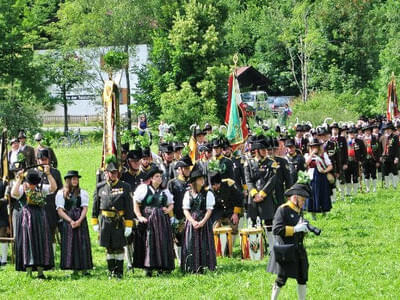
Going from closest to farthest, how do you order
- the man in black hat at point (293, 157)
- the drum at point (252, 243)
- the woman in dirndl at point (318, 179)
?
the drum at point (252, 243), the man in black hat at point (293, 157), the woman in dirndl at point (318, 179)

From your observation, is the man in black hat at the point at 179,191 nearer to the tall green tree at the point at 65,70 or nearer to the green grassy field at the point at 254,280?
the green grassy field at the point at 254,280

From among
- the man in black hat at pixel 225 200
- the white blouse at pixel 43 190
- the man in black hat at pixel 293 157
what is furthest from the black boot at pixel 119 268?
the man in black hat at pixel 293 157

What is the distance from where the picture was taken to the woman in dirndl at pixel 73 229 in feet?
46.6

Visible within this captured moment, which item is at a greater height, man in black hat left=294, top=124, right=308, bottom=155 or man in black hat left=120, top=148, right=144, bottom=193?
man in black hat left=294, top=124, right=308, bottom=155

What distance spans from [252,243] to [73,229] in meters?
3.32

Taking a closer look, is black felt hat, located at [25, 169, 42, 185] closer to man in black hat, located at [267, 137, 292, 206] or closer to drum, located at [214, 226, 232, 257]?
drum, located at [214, 226, 232, 257]

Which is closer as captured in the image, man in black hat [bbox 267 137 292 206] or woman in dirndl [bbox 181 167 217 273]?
woman in dirndl [bbox 181 167 217 273]

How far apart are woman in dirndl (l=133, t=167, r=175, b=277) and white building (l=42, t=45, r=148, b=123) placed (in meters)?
33.3

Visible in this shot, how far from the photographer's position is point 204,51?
144 feet

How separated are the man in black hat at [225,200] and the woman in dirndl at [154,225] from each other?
183cm

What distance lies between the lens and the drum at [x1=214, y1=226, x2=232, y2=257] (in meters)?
15.9

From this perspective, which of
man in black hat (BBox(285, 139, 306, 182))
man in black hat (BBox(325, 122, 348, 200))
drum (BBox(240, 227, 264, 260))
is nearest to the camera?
drum (BBox(240, 227, 264, 260))

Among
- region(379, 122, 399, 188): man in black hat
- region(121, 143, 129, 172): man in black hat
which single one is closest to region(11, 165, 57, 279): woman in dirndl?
region(121, 143, 129, 172): man in black hat

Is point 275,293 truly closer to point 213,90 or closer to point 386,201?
point 386,201
